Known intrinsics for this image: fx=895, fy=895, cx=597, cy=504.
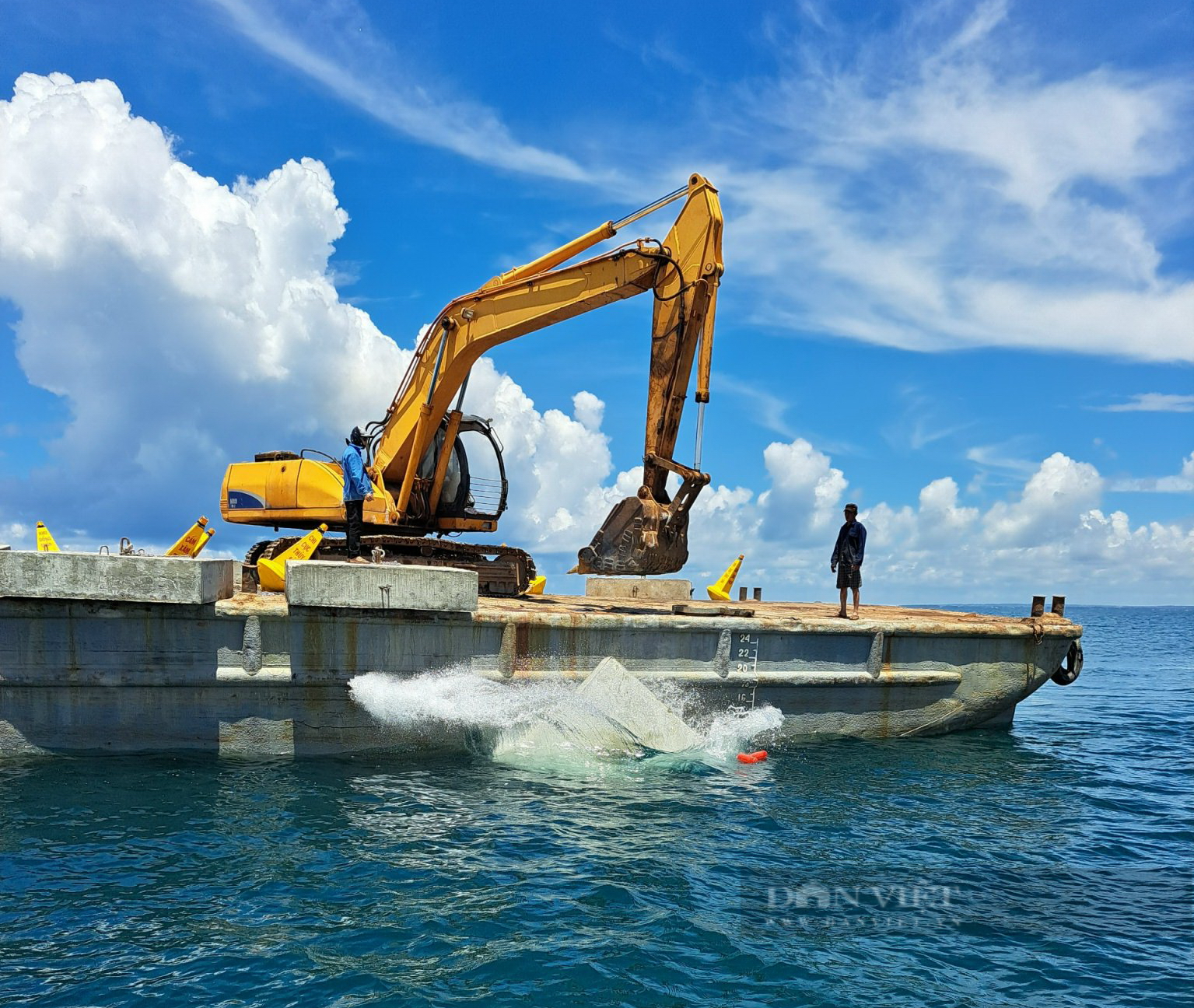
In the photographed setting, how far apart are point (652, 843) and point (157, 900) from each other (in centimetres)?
363

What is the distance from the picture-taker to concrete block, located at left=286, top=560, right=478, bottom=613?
366 inches

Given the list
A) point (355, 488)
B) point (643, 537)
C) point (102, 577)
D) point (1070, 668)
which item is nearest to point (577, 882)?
point (102, 577)

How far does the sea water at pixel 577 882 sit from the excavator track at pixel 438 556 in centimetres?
406

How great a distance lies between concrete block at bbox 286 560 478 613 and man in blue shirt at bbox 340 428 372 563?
2.96 m

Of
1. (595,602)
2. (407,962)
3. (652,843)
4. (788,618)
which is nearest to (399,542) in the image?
(595,602)

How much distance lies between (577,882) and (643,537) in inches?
237

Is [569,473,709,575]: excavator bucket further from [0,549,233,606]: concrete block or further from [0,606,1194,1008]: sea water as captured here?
[0,549,233,606]: concrete block

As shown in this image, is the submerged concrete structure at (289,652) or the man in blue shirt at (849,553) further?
the man in blue shirt at (849,553)

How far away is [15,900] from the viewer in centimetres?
593

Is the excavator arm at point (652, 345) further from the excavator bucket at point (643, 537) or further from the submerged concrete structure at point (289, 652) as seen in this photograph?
the submerged concrete structure at point (289, 652)

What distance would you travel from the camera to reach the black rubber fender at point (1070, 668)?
531 inches

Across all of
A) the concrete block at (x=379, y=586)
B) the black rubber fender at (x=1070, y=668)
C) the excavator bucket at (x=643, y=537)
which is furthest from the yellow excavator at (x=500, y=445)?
the black rubber fender at (x=1070, y=668)

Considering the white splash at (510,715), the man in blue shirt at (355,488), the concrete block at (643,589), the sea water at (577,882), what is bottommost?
the sea water at (577,882)

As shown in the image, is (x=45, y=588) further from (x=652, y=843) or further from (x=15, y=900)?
(x=652, y=843)
